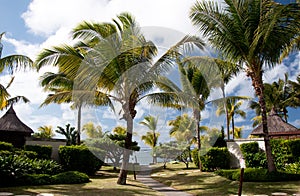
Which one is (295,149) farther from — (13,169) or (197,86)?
(13,169)

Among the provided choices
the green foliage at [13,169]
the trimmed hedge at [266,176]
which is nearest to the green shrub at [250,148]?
the trimmed hedge at [266,176]

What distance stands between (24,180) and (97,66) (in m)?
5.47

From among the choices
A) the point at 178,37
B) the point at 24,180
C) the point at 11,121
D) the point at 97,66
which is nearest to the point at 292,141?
the point at 178,37

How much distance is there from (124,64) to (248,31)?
5.74 meters

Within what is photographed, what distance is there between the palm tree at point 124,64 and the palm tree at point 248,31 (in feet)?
4.19

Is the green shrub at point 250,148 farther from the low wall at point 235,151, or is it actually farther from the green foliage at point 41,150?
the green foliage at point 41,150

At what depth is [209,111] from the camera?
64.0ft

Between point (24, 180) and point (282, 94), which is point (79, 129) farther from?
point (282, 94)

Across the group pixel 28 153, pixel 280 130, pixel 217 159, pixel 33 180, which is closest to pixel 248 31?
pixel 217 159

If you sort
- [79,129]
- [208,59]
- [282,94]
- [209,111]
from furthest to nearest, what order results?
[282,94], [79,129], [209,111], [208,59]

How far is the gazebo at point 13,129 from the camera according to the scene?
63.8 ft

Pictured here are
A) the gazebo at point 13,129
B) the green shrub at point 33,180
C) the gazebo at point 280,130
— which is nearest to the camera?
→ the green shrub at point 33,180

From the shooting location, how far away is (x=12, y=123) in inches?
784

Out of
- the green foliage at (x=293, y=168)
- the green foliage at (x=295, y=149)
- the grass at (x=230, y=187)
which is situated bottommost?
the grass at (x=230, y=187)
